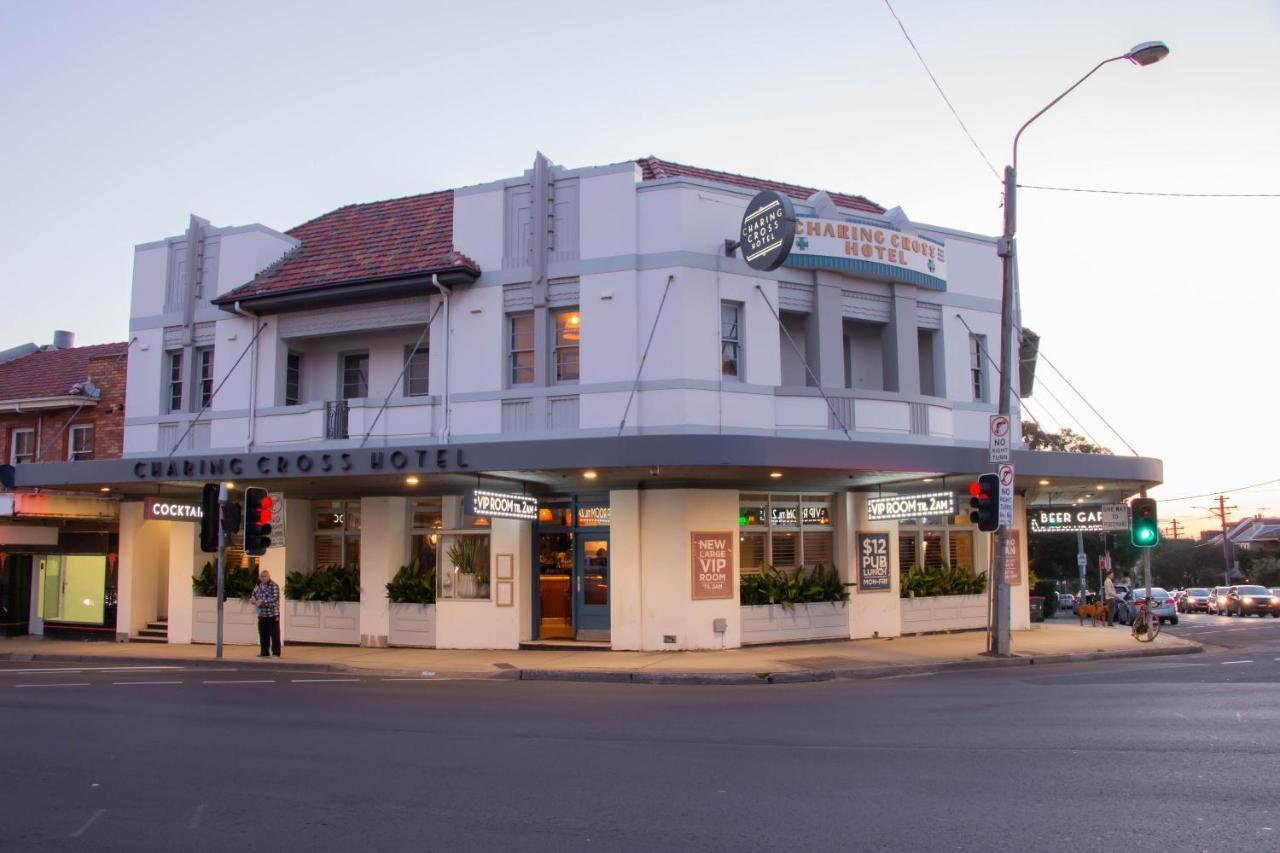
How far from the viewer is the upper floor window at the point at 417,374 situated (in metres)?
22.7

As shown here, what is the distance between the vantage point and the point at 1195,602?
56375 mm

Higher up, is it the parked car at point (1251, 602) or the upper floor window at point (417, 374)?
the upper floor window at point (417, 374)

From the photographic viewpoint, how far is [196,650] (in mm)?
A: 22766

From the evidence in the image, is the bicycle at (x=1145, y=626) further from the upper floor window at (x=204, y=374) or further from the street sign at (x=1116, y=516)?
the upper floor window at (x=204, y=374)

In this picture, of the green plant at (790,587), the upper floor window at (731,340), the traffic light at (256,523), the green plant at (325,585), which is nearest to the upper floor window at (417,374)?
the traffic light at (256,523)

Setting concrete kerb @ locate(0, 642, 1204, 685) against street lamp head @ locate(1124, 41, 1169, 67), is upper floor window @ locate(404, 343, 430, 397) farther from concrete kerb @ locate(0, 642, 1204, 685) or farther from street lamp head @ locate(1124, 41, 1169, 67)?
street lamp head @ locate(1124, 41, 1169, 67)

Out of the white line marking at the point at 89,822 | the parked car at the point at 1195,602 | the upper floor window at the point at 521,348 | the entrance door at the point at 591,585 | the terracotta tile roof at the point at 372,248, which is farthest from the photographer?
the parked car at the point at 1195,602

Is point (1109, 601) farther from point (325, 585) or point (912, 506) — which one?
point (325, 585)

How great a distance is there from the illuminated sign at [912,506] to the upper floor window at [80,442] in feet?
65.3

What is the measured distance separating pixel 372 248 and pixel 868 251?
422 inches

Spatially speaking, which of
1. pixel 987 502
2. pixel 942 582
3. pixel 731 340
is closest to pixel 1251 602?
pixel 942 582

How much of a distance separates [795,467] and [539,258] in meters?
6.62

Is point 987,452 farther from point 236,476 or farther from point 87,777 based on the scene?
point 87,777

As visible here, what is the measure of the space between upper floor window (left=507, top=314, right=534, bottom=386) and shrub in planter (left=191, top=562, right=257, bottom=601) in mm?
8082
